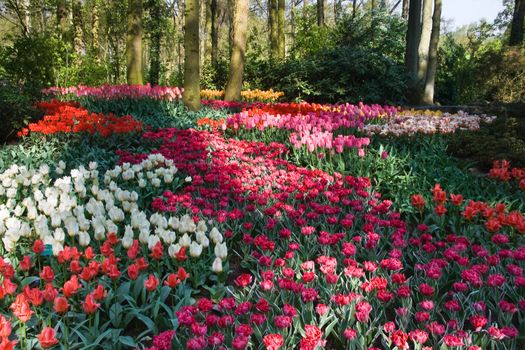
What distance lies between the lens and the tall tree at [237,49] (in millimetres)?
10942

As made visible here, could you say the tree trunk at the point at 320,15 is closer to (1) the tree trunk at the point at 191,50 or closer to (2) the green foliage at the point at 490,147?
(1) the tree trunk at the point at 191,50

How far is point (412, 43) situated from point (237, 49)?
5.67m

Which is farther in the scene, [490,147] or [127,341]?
[490,147]

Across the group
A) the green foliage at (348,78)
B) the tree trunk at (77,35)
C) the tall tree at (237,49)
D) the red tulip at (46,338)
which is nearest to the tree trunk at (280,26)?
the green foliage at (348,78)

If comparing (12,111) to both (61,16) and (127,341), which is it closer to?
(127,341)

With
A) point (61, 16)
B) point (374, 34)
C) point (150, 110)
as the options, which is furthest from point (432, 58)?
point (61, 16)

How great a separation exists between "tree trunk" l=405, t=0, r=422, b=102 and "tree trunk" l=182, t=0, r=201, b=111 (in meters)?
7.16

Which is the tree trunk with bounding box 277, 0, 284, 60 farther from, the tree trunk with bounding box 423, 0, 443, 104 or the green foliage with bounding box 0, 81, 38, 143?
the green foliage with bounding box 0, 81, 38, 143

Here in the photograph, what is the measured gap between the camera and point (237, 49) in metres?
11.2

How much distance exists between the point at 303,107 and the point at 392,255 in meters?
6.88

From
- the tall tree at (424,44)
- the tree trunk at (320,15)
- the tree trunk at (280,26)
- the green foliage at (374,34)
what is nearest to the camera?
the tall tree at (424,44)

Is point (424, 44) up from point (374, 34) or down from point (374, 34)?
down

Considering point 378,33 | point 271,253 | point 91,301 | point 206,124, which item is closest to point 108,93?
point 206,124

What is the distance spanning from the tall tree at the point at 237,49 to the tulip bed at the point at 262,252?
18.6ft
